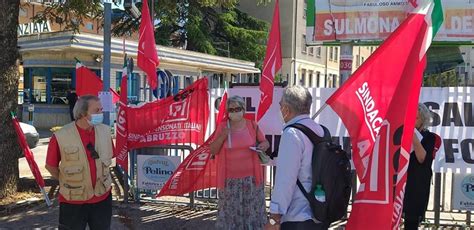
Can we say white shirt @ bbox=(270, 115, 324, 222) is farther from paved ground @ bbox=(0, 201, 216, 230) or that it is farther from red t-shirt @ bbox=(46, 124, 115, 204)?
paved ground @ bbox=(0, 201, 216, 230)

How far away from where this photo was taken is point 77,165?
4605mm

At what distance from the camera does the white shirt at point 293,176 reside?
11.1ft

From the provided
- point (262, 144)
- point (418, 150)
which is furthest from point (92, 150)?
point (418, 150)

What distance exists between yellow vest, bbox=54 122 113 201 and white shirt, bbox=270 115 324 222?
1906 millimetres

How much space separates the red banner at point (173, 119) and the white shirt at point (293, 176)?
13.2 ft

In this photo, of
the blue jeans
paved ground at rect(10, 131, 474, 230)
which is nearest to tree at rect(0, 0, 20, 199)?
paved ground at rect(10, 131, 474, 230)

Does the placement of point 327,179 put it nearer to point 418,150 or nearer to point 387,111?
point 387,111

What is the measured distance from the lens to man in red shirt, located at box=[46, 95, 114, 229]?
4.58 m

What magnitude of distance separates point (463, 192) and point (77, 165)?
4.67 metres

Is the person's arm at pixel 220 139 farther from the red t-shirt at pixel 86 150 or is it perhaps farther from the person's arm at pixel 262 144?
the red t-shirt at pixel 86 150

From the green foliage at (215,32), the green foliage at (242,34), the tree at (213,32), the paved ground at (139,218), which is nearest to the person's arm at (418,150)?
the paved ground at (139,218)

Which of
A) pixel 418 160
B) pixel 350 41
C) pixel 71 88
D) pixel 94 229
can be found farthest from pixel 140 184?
pixel 71 88

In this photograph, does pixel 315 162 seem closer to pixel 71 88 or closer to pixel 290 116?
pixel 290 116

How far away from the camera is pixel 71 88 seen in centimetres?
2216
